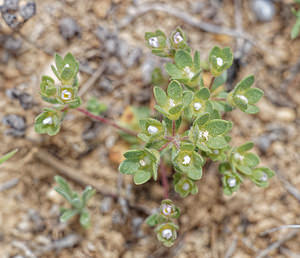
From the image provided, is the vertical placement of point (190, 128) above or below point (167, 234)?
above

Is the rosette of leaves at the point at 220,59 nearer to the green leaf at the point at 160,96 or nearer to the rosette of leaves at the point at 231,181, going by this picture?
the green leaf at the point at 160,96

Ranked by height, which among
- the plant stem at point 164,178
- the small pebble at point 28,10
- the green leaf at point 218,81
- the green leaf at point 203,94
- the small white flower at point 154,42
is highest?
the small pebble at point 28,10

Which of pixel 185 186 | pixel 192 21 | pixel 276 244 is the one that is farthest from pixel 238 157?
pixel 192 21

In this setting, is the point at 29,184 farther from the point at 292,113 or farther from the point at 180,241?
the point at 292,113

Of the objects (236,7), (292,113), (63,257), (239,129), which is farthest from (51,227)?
(236,7)

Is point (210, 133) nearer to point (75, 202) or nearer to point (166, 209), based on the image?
point (166, 209)

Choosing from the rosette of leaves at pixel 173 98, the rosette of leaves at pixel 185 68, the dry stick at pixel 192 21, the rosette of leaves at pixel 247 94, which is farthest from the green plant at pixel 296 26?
the rosette of leaves at pixel 173 98
